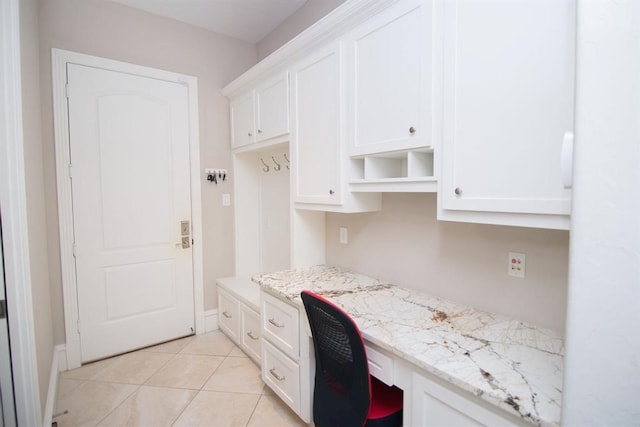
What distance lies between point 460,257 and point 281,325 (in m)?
1.08

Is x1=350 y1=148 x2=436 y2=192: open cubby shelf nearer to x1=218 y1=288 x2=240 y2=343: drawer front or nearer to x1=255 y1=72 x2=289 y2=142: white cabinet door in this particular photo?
x1=255 y1=72 x2=289 y2=142: white cabinet door

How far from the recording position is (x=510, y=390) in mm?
926

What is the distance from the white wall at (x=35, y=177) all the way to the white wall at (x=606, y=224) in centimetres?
221

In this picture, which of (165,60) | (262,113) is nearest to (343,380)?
(262,113)

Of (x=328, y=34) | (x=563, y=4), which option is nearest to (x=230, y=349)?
(x=328, y=34)

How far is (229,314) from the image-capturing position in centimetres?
295

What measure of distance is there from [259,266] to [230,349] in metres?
0.89

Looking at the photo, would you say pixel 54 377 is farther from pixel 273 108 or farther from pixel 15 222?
pixel 273 108

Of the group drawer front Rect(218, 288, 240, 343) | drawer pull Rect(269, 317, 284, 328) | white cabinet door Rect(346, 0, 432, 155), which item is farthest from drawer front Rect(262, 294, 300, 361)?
white cabinet door Rect(346, 0, 432, 155)

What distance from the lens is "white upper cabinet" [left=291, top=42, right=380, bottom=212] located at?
6.08ft

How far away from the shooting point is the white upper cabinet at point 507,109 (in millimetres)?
1015

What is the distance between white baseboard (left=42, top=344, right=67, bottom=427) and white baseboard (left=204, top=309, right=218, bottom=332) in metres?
1.09

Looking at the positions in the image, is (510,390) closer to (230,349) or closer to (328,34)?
(328,34)

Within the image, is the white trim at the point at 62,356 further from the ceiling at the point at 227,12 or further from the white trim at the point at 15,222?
the ceiling at the point at 227,12
